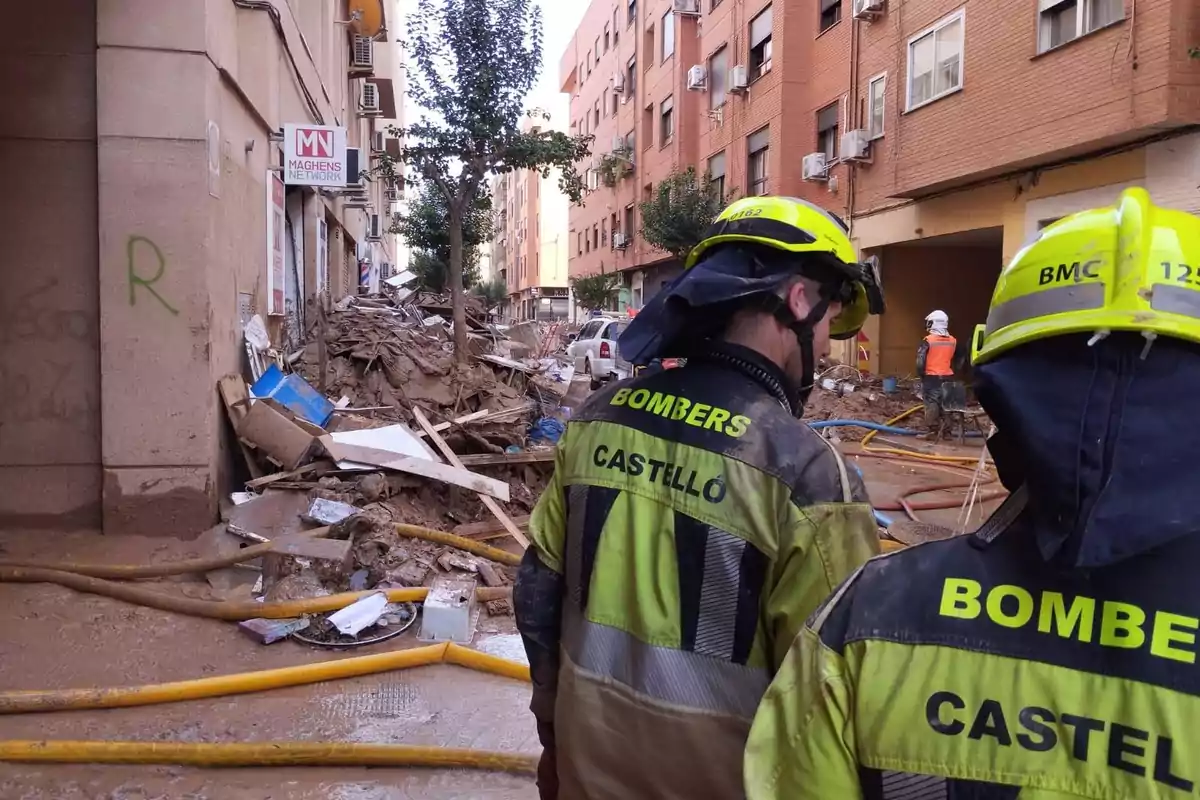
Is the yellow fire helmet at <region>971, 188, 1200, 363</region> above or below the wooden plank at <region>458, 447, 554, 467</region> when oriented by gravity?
above

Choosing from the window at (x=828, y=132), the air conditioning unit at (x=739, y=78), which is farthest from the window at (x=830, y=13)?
the air conditioning unit at (x=739, y=78)

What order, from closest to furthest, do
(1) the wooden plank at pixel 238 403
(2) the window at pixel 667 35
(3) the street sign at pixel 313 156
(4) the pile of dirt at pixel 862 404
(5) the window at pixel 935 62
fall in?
1. (1) the wooden plank at pixel 238 403
2. (3) the street sign at pixel 313 156
3. (4) the pile of dirt at pixel 862 404
4. (5) the window at pixel 935 62
5. (2) the window at pixel 667 35

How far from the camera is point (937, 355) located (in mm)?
13367

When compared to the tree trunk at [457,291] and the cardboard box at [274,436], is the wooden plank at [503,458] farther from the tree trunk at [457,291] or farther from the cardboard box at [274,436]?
the tree trunk at [457,291]

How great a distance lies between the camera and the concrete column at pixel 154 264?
6.17 m

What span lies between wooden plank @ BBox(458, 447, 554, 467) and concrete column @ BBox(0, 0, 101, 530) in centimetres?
308

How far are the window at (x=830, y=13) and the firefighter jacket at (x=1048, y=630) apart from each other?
22.5 m

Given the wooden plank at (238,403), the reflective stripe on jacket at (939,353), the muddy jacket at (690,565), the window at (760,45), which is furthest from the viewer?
the window at (760,45)

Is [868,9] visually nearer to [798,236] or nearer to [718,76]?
[718,76]

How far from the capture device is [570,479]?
1.90m

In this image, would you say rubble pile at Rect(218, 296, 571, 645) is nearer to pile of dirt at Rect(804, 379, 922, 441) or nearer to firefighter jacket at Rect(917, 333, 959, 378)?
firefighter jacket at Rect(917, 333, 959, 378)

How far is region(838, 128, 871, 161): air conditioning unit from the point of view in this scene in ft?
61.5

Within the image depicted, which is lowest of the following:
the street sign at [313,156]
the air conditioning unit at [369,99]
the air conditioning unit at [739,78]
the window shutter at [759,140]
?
the street sign at [313,156]

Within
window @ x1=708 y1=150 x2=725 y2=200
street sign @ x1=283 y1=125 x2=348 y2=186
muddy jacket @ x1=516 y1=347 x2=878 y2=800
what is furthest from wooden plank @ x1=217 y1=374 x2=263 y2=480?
window @ x1=708 y1=150 x2=725 y2=200
